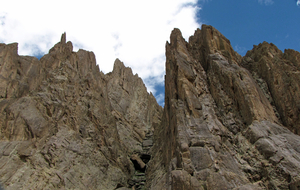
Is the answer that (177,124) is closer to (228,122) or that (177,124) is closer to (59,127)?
(228,122)

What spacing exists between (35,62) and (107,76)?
66.1 feet

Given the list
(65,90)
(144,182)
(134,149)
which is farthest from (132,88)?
(144,182)

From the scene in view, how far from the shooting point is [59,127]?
31.0 metres

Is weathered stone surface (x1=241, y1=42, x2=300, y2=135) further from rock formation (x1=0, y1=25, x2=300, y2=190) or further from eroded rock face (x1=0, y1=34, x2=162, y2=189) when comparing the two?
eroded rock face (x1=0, y1=34, x2=162, y2=189)

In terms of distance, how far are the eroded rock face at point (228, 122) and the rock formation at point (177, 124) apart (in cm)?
9

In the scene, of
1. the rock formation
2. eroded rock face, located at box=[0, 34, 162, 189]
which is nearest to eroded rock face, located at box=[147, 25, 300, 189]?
the rock formation

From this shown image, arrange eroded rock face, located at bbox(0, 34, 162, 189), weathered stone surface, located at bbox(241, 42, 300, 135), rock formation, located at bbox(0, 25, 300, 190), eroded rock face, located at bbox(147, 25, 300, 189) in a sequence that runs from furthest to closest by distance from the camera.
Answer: eroded rock face, located at bbox(0, 34, 162, 189) < weathered stone surface, located at bbox(241, 42, 300, 135) < rock formation, located at bbox(0, 25, 300, 190) < eroded rock face, located at bbox(147, 25, 300, 189)

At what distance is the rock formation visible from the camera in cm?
2042

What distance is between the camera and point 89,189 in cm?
2806

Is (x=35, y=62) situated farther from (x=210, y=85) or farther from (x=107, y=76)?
(x=210, y=85)

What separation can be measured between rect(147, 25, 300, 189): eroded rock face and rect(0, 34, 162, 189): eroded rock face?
26.8ft

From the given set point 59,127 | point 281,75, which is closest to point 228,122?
point 281,75

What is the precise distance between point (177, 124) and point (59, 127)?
16327 millimetres

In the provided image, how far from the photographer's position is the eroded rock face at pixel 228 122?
19297 millimetres
